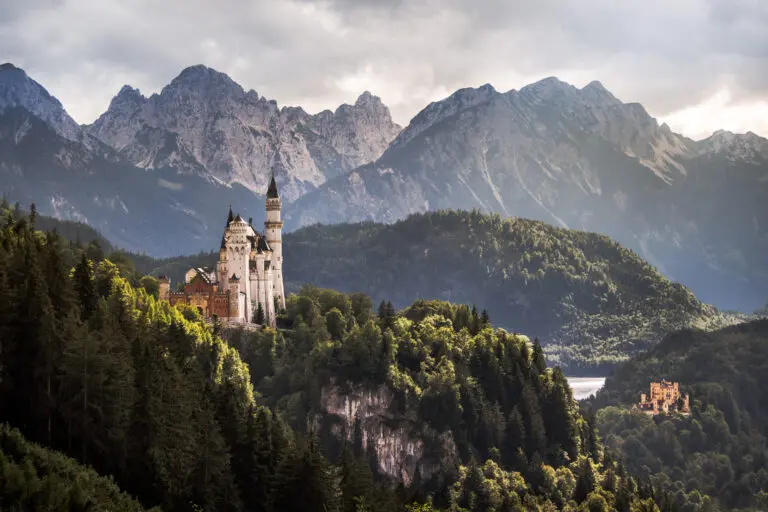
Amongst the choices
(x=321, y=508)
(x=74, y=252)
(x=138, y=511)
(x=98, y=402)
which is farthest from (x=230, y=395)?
(x=74, y=252)

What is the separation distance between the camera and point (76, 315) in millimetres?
109812

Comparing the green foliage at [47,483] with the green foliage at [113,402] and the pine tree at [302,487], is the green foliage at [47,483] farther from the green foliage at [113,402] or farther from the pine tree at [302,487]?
the pine tree at [302,487]

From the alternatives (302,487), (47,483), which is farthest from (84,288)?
(47,483)

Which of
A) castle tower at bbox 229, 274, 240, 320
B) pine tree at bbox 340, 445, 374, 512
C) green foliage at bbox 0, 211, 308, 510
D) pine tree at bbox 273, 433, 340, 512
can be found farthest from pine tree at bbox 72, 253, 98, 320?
castle tower at bbox 229, 274, 240, 320

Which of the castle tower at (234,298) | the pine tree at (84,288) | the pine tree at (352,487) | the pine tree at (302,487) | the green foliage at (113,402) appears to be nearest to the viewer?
the green foliage at (113,402)

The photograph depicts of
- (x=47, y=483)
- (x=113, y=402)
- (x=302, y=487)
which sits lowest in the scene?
(x=302, y=487)

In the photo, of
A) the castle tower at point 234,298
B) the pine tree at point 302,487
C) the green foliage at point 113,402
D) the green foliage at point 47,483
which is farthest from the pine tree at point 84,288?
the castle tower at point 234,298

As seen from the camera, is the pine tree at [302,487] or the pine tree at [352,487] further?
the pine tree at [352,487]

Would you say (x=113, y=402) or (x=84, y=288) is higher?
(x=84, y=288)

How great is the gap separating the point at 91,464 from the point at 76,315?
17.6 meters

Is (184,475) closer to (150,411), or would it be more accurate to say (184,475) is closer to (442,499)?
(150,411)

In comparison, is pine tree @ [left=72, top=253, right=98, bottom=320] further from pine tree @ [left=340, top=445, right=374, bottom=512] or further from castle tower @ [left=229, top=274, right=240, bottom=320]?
castle tower @ [left=229, top=274, right=240, bottom=320]

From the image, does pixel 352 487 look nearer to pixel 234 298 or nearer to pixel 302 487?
pixel 302 487

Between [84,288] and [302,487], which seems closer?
[302,487]
